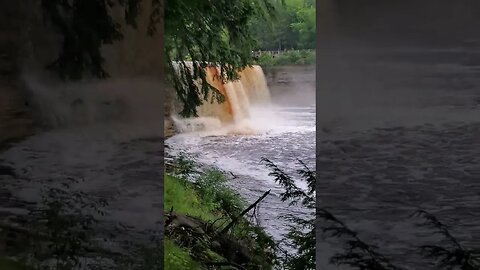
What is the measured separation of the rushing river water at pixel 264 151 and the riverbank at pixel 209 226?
65mm

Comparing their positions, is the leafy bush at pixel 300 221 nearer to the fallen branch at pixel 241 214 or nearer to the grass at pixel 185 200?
the fallen branch at pixel 241 214

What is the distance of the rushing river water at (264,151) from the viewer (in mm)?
2857

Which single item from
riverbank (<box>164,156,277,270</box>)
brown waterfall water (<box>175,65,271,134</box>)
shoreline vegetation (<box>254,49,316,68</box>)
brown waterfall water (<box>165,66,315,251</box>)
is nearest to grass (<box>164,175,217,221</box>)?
riverbank (<box>164,156,277,270</box>)

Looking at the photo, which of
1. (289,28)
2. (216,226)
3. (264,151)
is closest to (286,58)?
(289,28)

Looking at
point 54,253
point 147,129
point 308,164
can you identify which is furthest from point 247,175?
point 54,253

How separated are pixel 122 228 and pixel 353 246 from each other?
1.01 m

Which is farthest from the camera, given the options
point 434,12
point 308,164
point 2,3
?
point 308,164

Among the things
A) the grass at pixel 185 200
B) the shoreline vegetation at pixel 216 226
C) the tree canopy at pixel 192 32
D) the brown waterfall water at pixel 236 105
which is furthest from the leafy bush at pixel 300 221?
the tree canopy at pixel 192 32

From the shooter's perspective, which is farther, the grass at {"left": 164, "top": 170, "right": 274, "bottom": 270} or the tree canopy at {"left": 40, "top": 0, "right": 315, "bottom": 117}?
the grass at {"left": 164, "top": 170, "right": 274, "bottom": 270}

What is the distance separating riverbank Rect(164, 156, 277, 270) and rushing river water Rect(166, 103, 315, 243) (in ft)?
0.21

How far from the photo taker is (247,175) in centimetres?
298

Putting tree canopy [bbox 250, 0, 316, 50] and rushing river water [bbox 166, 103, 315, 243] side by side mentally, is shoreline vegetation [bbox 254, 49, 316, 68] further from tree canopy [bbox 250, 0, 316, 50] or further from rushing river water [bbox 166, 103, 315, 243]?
rushing river water [bbox 166, 103, 315, 243]

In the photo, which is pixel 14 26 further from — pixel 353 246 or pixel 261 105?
pixel 353 246

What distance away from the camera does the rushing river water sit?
286 cm
